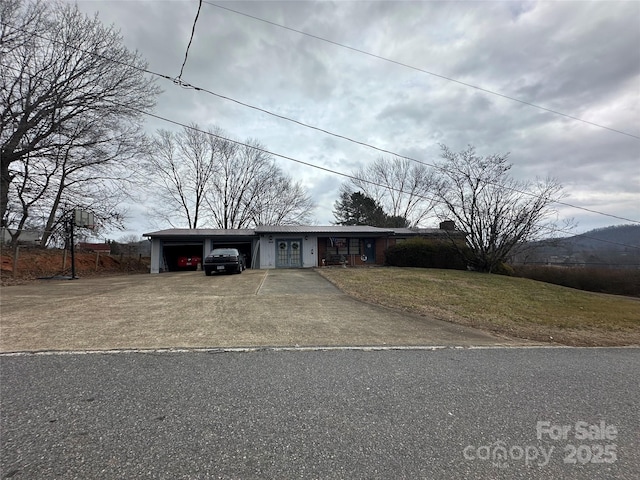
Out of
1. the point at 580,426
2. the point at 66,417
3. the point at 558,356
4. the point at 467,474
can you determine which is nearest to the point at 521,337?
the point at 558,356

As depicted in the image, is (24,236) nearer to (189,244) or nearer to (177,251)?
(177,251)

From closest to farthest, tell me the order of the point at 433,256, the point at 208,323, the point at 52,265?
1. the point at 208,323
2. the point at 52,265
3. the point at 433,256

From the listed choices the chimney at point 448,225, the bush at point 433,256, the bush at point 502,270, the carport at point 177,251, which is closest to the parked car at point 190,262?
the carport at point 177,251

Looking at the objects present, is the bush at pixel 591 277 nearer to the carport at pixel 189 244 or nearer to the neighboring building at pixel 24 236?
the carport at pixel 189 244

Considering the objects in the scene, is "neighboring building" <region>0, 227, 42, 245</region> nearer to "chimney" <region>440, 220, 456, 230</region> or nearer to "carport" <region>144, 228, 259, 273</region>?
"carport" <region>144, 228, 259, 273</region>

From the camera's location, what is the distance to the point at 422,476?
6.29 feet

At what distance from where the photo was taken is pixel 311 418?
262cm

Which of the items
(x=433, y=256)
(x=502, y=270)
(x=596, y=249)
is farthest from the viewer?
(x=433, y=256)

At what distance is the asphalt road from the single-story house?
18077 millimetres

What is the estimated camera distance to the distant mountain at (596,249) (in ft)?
63.9

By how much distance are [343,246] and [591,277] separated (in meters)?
16.6

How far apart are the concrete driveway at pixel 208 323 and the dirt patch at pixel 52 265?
791cm

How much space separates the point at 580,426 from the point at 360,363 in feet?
7.37

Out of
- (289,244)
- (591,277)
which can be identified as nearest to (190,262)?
(289,244)
